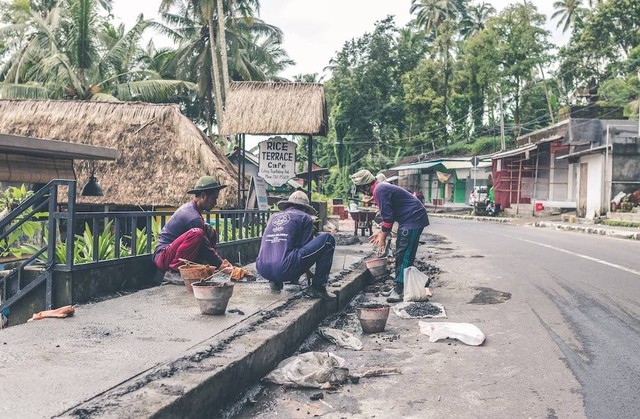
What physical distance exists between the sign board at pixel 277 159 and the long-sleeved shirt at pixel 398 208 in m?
5.20

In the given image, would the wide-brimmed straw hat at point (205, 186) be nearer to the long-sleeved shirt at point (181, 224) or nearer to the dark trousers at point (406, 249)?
the long-sleeved shirt at point (181, 224)

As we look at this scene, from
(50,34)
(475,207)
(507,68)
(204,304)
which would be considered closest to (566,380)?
(204,304)

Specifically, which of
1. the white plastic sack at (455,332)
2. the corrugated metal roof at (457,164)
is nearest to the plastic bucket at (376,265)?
the white plastic sack at (455,332)

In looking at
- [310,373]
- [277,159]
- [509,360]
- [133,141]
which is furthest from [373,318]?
[133,141]

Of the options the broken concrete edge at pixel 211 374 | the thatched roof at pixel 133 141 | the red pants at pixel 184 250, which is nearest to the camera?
the broken concrete edge at pixel 211 374

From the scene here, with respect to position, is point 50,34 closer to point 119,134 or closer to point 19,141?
point 119,134

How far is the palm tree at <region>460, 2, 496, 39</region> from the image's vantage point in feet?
174

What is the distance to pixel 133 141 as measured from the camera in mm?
17188

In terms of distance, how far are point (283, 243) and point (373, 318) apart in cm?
132

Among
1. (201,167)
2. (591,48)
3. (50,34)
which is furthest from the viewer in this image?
(591,48)

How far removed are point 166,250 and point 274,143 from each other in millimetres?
Result: 6172

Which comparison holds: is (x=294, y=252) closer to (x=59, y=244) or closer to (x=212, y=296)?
(x=212, y=296)

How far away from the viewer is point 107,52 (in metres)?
26.8

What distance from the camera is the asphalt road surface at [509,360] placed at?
394cm
